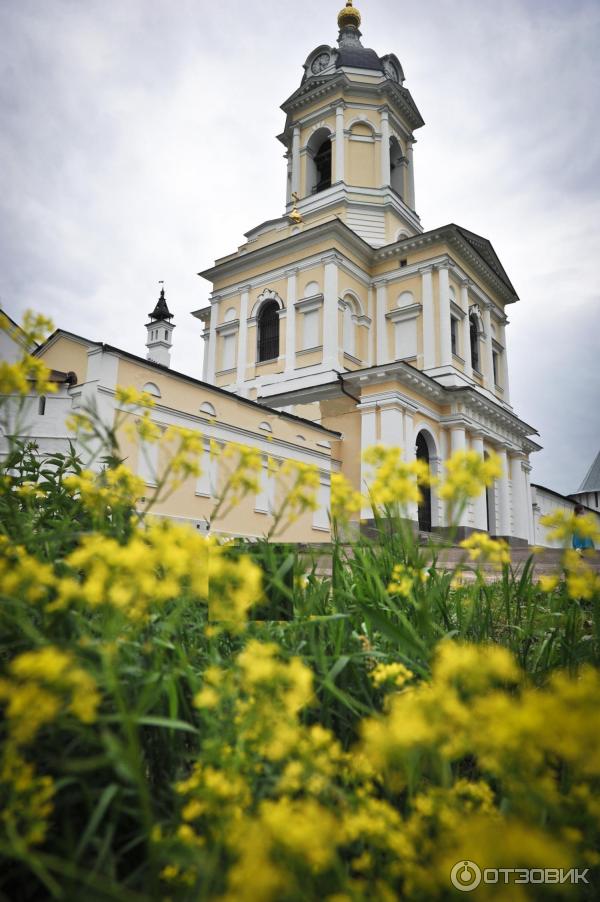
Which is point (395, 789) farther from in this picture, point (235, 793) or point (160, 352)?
point (160, 352)

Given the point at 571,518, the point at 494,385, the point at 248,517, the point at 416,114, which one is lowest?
the point at 571,518

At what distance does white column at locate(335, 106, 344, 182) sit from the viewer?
22.3m

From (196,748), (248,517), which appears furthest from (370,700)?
(248,517)

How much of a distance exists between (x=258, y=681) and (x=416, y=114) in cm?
2852

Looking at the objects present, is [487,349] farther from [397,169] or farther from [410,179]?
[397,169]

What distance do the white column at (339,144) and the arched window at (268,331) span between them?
6.20m

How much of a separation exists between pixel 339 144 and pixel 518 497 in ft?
52.3

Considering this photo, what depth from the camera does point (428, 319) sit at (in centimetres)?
1962

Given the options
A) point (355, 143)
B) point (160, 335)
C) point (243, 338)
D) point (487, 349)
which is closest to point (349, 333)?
point (243, 338)

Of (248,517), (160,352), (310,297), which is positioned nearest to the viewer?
(248,517)

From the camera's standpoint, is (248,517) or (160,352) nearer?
(248,517)

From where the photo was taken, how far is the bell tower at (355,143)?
22125mm

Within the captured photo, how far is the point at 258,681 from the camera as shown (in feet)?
2.56

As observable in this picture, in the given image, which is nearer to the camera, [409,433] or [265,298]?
[409,433]
